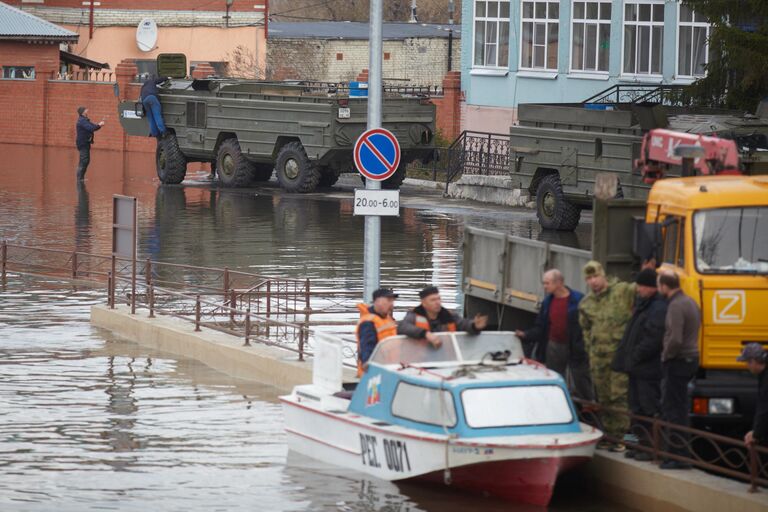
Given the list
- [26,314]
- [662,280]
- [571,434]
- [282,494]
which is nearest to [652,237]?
[662,280]

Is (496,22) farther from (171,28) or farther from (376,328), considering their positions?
(376,328)

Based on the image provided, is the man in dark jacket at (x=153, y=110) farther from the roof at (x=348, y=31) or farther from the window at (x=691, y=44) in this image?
the roof at (x=348, y=31)

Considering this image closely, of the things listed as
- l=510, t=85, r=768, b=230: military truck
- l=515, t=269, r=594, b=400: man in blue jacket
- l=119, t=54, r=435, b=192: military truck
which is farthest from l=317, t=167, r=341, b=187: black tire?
l=515, t=269, r=594, b=400: man in blue jacket

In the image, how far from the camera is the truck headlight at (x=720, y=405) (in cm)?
1272

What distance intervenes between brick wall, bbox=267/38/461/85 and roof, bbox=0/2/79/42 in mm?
13553

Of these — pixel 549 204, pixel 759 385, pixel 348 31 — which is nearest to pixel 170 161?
pixel 549 204

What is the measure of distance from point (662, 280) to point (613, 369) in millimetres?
891

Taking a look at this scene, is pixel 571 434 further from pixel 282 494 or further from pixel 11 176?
pixel 11 176

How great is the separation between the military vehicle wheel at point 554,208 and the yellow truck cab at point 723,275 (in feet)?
54.9

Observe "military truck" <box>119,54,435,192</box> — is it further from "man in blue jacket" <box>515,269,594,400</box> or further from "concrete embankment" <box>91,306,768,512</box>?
"man in blue jacket" <box>515,269,594,400</box>

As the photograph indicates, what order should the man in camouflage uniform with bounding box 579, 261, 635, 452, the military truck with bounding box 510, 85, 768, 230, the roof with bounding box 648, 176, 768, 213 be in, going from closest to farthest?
the man in camouflage uniform with bounding box 579, 261, 635, 452
the roof with bounding box 648, 176, 768, 213
the military truck with bounding box 510, 85, 768, 230

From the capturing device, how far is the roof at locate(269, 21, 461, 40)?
68.7 m

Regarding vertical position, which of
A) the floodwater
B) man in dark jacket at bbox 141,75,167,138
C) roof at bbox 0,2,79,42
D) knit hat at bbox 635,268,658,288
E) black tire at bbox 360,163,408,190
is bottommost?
the floodwater

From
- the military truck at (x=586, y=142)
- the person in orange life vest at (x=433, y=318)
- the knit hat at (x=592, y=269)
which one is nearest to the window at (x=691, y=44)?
the military truck at (x=586, y=142)
